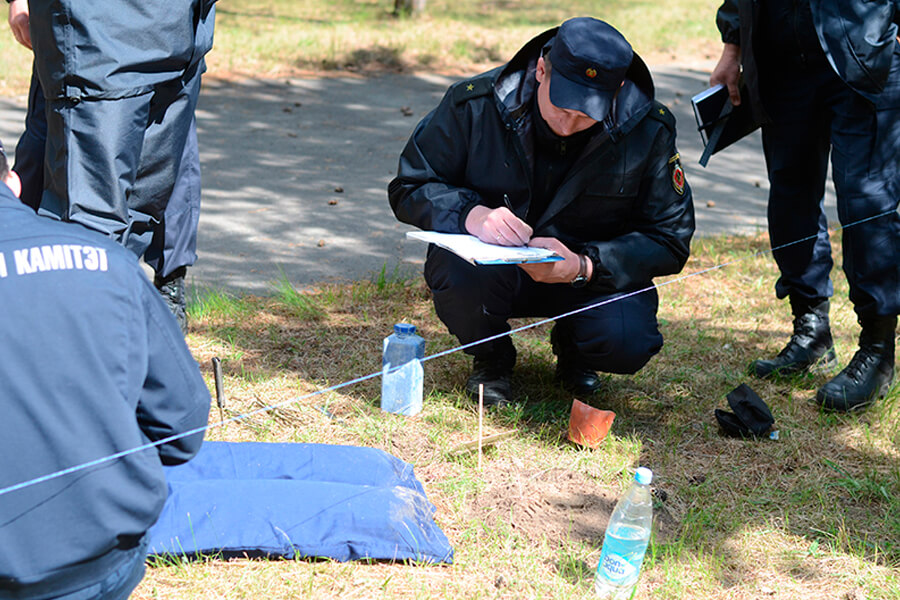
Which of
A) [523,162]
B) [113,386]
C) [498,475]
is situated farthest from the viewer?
[523,162]

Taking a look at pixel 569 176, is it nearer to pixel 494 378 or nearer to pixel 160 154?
pixel 494 378

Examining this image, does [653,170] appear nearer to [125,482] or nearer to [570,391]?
[570,391]

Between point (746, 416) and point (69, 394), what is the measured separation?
2584 mm

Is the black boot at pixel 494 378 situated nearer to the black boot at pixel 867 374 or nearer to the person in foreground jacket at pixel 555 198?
the person in foreground jacket at pixel 555 198

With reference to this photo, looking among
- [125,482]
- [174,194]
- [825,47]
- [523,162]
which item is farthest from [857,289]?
[125,482]

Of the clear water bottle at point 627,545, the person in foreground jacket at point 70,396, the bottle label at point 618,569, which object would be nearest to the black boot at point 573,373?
the clear water bottle at point 627,545

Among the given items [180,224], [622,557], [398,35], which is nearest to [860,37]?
[622,557]

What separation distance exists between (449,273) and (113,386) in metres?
1.94

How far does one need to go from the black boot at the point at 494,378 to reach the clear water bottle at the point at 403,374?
279 mm

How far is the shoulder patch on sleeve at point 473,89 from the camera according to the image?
3.24 metres

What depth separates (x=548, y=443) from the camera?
327 cm

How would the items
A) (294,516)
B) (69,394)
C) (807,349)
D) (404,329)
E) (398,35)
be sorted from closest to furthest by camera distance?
1. (69,394)
2. (294,516)
3. (404,329)
4. (807,349)
5. (398,35)

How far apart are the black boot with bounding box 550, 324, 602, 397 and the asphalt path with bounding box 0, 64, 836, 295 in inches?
54.3

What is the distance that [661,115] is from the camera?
3277 millimetres
